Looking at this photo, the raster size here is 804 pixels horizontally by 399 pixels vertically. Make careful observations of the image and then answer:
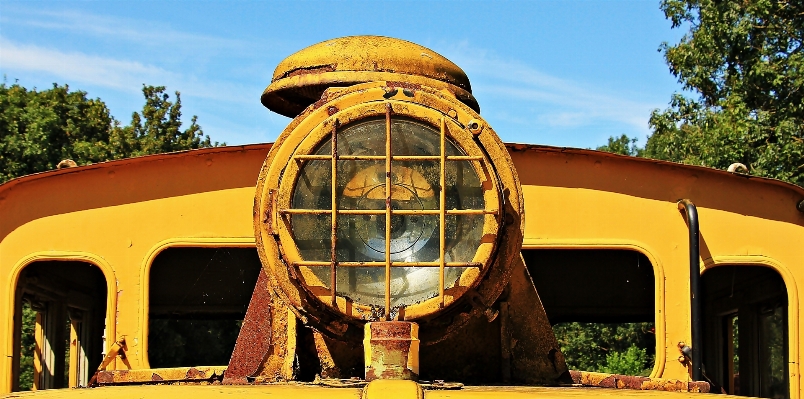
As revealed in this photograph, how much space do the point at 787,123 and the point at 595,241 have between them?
10.9 metres

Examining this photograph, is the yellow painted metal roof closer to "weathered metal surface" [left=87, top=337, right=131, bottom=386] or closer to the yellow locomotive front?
the yellow locomotive front

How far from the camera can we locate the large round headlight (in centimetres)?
394

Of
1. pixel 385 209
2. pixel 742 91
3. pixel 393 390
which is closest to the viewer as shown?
pixel 393 390

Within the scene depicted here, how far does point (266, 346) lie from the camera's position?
4430mm

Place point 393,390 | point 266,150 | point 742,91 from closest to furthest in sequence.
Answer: point 393,390
point 266,150
point 742,91

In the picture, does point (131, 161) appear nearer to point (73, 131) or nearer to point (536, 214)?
point (536, 214)

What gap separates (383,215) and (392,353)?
54cm

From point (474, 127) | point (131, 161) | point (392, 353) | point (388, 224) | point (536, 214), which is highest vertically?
point (131, 161)

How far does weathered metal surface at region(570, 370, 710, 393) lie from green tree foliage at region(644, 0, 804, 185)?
11.7 meters

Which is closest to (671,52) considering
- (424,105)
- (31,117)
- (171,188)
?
(31,117)

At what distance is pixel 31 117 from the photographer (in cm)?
2416

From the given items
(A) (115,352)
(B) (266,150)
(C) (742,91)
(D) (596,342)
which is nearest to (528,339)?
(B) (266,150)

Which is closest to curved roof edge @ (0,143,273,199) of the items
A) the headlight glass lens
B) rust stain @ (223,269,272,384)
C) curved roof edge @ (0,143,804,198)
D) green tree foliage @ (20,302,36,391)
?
curved roof edge @ (0,143,804,198)

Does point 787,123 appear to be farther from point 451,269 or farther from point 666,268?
point 451,269
